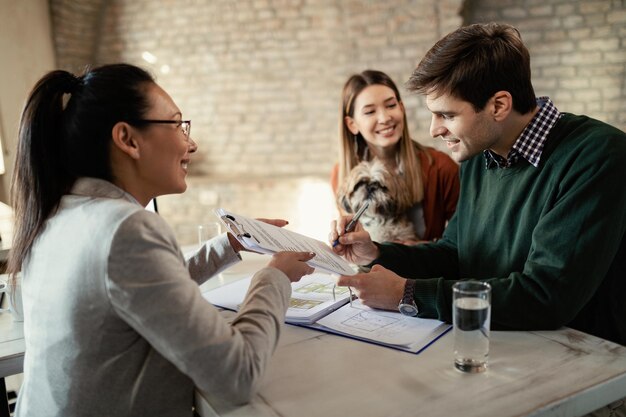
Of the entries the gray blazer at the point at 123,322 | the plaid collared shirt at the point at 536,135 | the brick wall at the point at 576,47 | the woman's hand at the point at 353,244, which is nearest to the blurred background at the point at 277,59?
the brick wall at the point at 576,47

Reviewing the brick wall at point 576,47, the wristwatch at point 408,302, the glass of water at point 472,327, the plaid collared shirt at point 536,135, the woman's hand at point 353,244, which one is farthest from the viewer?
the brick wall at point 576,47

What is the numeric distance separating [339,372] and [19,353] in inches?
33.7

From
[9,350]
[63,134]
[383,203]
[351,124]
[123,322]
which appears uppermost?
[63,134]

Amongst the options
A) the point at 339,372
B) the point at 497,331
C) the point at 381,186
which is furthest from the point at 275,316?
the point at 381,186

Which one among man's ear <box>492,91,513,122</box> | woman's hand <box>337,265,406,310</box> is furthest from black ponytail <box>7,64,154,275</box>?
man's ear <box>492,91,513,122</box>

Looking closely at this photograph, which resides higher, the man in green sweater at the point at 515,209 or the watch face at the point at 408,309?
the man in green sweater at the point at 515,209

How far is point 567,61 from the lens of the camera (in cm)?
474

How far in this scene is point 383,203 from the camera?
2.58 metres

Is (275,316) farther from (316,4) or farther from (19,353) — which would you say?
(316,4)

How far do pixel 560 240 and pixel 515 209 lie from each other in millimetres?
236

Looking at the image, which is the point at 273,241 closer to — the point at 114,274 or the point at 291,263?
the point at 291,263

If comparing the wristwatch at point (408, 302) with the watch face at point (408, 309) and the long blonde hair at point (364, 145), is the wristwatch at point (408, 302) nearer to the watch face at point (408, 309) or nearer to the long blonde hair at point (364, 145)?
the watch face at point (408, 309)

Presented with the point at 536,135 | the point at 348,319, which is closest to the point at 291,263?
the point at 348,319

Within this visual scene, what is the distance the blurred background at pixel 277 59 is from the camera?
4664 millimetres
